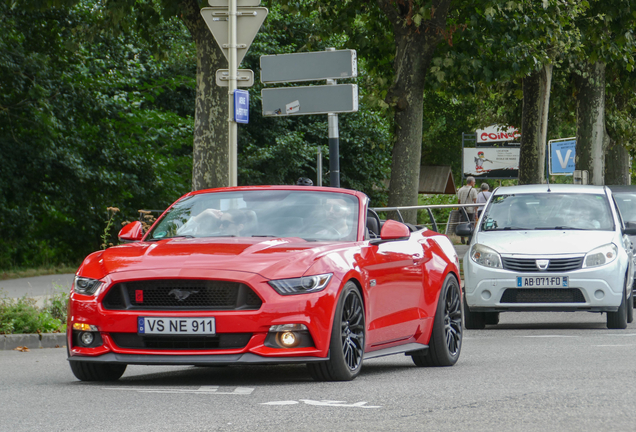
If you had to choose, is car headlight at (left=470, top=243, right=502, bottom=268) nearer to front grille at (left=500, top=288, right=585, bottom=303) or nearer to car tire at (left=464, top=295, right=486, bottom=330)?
front grille at (left=500, top=288, right=585, bottom=303)

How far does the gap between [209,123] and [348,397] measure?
956 cm

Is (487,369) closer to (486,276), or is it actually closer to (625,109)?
(486,276)

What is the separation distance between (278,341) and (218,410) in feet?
3.12

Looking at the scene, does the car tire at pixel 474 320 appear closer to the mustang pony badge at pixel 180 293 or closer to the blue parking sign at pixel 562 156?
the mustang pony badge at pixel 180 293

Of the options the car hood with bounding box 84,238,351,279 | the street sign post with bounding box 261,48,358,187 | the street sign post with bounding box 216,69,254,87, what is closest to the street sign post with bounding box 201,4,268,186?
the street sign post with bounding box 216,69,254,87

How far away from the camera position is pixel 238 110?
13.0 metres

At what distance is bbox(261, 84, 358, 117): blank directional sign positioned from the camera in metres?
15.0

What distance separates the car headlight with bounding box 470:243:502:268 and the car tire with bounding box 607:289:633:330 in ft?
4.65

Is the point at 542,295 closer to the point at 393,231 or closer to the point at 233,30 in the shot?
the point at 233,30

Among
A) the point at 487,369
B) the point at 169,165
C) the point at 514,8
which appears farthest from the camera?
the point at 169,165

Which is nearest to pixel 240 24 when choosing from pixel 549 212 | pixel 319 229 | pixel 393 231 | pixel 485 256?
pixel 485 256

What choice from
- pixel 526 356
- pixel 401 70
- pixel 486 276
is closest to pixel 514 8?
pixel 401 70

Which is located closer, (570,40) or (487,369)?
(487,369)

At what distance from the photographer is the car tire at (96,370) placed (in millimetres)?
7980
